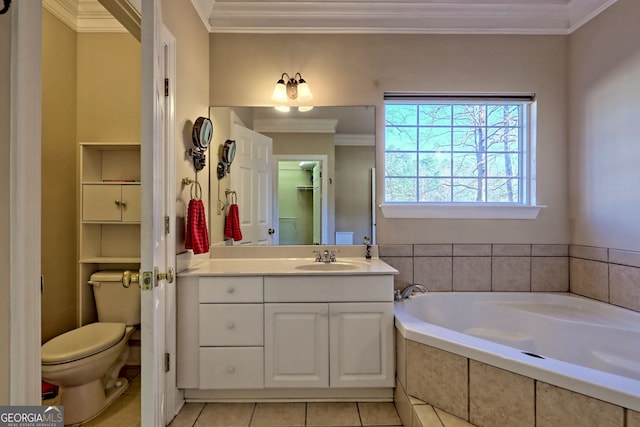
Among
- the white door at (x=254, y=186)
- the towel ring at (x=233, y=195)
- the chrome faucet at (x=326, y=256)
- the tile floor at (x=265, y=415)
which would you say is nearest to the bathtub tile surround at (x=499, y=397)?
the tile floor at (x=265, y=415)

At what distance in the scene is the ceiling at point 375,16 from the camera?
2154 millimetres

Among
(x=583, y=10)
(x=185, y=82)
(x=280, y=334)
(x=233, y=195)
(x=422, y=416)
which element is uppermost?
(x=583, y=10)

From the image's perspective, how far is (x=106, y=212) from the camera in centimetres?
212

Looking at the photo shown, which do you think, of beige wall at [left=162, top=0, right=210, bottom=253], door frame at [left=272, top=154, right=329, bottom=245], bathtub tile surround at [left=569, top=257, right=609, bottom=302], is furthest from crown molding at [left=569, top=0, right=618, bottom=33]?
beige wall at [left=162, top=0, right=210, bottom=253]

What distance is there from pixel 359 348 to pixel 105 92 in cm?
246

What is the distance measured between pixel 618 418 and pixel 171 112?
228 cm

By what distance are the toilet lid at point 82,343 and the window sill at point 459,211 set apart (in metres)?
1.90

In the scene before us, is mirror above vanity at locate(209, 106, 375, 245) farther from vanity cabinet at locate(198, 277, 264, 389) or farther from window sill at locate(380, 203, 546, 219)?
vanity cabinet at locate(198, 277, 264, 389)

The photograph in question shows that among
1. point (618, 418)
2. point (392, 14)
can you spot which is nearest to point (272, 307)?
point (618, 418)

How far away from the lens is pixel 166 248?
5.40 feet

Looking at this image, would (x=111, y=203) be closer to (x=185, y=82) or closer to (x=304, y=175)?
(x=185, y=82)

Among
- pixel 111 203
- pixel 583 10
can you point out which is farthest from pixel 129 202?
pixel 583 10

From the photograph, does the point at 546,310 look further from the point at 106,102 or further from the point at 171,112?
the point at 106,102

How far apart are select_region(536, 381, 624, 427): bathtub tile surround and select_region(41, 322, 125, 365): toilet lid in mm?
2121
